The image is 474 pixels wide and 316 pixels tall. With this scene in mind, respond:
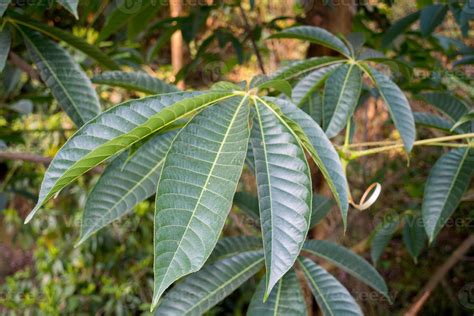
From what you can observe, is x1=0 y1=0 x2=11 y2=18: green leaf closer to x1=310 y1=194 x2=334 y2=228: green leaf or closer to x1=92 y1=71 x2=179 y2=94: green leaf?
x1=92 y1=71 x2=179 y2=94: green leaf

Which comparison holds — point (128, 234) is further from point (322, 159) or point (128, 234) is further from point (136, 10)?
point (322, 159)

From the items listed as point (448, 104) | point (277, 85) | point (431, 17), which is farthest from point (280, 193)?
point (431, 17)

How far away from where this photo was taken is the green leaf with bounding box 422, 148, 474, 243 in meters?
0.76

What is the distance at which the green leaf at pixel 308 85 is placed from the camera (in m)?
0.71

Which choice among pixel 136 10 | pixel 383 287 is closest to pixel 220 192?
pixel 383 287

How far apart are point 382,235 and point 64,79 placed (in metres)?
0.69

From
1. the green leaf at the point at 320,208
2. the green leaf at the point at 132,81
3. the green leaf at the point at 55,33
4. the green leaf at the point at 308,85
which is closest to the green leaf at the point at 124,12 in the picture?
the green leaf at the point at 55,33

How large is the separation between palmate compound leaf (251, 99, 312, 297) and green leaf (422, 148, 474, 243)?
37 centimetres

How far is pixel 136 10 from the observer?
0.93 m

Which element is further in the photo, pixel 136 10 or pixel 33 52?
pixel 136 10

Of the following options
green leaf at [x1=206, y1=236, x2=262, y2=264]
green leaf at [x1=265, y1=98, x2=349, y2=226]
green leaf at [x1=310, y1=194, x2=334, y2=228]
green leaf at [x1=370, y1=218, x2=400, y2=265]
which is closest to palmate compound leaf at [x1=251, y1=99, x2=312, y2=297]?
green leaf at [x1=265, y1=98, x2=349, y2=226]

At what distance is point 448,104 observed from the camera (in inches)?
35.1

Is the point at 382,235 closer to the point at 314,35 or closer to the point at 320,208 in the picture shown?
the point at 320,208

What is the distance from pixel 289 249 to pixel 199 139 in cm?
13
